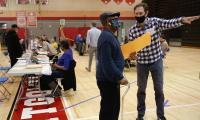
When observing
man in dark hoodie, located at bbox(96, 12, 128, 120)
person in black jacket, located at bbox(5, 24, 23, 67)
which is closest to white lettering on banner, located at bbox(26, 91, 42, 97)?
person in black jacket, located at bbox(5, 24, 23, 67)

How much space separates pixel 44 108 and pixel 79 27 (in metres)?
20.4

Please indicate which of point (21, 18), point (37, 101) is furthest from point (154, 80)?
point (21, 18)

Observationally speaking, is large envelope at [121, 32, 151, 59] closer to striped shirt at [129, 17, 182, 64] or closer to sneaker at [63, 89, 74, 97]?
striped shirt at [129, 17, 182, 64]

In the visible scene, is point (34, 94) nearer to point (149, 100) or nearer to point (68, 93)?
point (68, 93)

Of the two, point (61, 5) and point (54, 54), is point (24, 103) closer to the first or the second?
point (54, 54)

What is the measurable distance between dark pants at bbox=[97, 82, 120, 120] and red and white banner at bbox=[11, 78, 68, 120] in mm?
1832

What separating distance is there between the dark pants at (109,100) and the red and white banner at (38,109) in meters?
1.83

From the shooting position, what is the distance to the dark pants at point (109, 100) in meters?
3.23

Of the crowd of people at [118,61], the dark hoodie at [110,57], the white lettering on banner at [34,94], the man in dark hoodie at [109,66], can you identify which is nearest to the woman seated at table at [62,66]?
the crowd of people at [118,61]

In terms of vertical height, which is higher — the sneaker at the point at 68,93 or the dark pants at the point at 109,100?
the dark pants at the point at 109,100

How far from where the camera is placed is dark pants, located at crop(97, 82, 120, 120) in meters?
3.23

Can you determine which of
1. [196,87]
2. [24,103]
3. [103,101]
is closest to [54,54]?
[24,103]

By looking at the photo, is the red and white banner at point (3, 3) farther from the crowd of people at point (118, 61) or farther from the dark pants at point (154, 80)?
the dark pants at point (154, 80)

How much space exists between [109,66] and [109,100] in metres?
0.48
